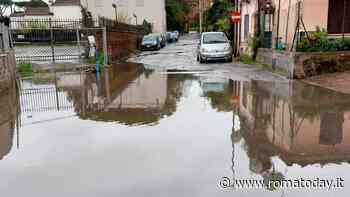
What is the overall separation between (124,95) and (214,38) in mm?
10953

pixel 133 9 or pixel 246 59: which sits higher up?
pixel 133 9

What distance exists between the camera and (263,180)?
436 cm

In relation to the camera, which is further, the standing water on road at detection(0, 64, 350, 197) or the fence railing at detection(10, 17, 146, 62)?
the fence railing at detection(10, 17, 146, 62)

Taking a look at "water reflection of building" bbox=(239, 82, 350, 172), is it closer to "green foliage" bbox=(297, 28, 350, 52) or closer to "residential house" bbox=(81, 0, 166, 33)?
"green foliage" bbox=(297, 28, 350, 52)

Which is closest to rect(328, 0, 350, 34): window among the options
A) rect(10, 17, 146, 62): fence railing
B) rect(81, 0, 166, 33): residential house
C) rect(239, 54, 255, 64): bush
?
rect(239, 54, 255, 64): bush

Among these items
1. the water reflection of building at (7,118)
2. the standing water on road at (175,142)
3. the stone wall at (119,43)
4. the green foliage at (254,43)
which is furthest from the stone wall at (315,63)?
the stone wall at (119,43)

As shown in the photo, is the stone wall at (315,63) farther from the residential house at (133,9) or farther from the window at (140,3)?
the window at (140,3)

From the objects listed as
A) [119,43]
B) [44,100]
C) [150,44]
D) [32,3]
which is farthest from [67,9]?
[44,100]

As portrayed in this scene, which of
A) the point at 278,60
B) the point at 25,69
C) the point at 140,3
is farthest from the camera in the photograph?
the point at 140,3

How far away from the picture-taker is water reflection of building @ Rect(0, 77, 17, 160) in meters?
6.00

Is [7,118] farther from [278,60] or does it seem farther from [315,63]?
[278,60]

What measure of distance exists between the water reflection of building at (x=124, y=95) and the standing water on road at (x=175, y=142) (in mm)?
A: 53

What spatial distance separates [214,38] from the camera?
20141 millimetres

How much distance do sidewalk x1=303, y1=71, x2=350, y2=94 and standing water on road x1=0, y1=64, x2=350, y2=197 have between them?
55 cm
